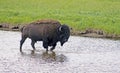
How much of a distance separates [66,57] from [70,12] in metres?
17.8

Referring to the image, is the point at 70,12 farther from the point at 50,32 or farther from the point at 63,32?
the point at 63,32

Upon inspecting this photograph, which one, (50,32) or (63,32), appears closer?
(63,32)

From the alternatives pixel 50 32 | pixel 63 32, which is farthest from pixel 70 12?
pixel 63 32

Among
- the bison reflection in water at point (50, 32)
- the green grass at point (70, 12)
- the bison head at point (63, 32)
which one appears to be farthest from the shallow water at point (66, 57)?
the green grass at point (70, 12)

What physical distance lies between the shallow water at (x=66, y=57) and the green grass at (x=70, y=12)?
15.5 ft

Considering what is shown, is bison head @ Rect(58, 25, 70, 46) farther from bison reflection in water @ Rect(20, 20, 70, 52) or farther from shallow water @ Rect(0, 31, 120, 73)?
shallow water @ Rect(0, 31, 120, 73)

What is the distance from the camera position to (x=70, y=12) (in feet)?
130

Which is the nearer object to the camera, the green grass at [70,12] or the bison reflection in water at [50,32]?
the bison reflection in water at [50,32]

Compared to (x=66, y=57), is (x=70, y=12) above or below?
below

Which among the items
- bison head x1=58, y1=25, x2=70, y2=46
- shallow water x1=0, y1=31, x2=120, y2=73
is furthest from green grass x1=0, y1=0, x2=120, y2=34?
bison head x1=58, y1=25, x2=70, y2=46

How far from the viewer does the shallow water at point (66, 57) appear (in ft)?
63.3

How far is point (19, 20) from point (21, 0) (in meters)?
12.5

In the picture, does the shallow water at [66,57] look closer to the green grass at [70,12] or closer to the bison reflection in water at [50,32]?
the bison reflection in water at [50,32]

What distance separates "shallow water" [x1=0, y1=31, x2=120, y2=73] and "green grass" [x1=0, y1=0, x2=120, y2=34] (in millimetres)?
4714
